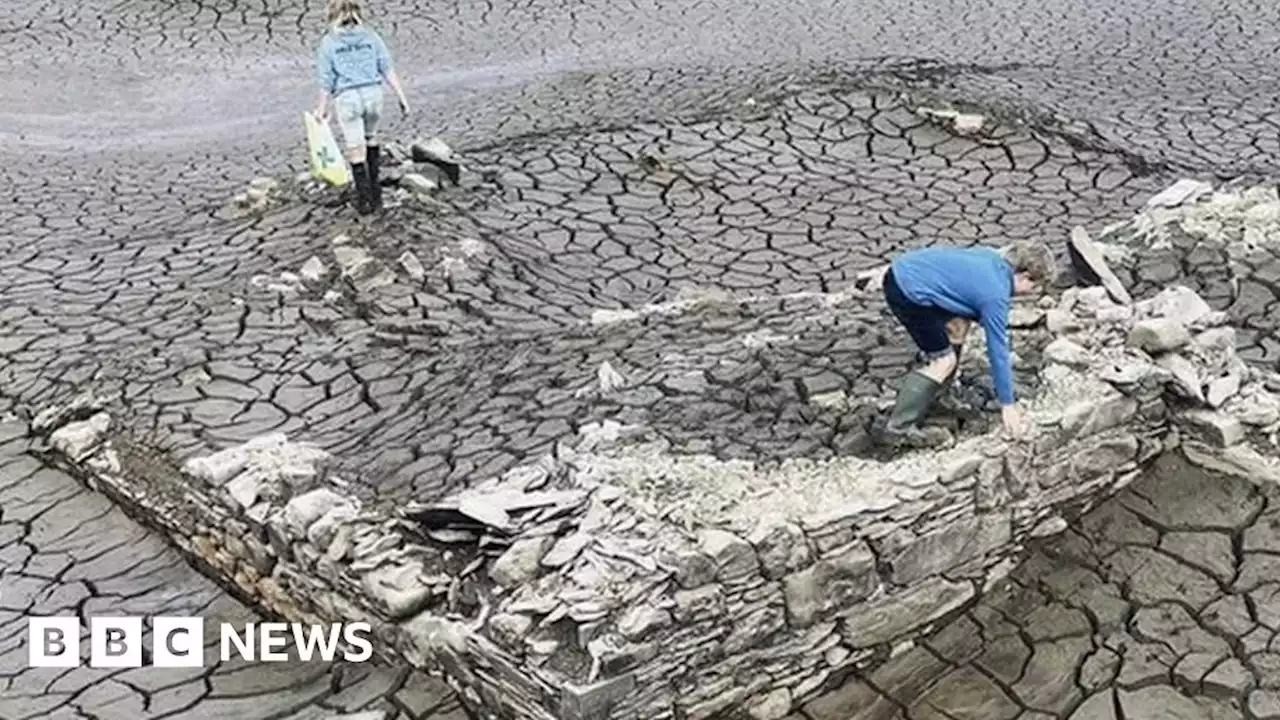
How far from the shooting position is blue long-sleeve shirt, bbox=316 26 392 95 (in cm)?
920

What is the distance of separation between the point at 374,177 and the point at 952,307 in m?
5.05

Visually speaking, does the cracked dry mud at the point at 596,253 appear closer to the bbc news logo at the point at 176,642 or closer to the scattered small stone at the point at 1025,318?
the bbc news logo at the point at 176,642

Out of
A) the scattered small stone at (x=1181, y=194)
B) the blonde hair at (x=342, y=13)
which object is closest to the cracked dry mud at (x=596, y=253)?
the scattered small stone at (x=1181, y=194)

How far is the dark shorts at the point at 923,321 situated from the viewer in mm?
5707

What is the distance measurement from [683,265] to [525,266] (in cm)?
101

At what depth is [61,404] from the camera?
7.83 m

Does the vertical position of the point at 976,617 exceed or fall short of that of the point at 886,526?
Answer: it falls short

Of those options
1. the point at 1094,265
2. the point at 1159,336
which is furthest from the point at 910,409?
the point at 1094,265

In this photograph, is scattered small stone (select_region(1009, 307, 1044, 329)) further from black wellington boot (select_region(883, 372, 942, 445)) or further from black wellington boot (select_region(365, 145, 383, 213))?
black wellington boot (select_region(365, 145, 383, 213))

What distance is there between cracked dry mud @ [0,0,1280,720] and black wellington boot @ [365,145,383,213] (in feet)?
0.72

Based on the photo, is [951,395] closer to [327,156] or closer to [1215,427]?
[1215,427]

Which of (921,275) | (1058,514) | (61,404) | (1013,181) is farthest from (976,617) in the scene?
(1013,181)

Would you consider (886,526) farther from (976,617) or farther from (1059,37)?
(1059,37)

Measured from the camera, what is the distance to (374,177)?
31.6 ft
